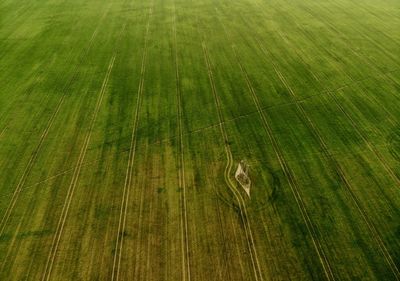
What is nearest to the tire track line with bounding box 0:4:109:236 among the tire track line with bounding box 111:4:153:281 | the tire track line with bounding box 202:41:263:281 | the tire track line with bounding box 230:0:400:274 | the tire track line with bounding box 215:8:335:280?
the tire track line with bounding box 111:4:153:281

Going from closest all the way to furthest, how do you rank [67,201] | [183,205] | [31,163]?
[183,205] < [67,201] < [31,163]

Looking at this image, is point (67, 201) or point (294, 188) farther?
point (294, 188)

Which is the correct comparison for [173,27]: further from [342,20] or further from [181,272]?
[181,272]

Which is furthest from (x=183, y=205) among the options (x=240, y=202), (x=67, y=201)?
(x=67, y=201)

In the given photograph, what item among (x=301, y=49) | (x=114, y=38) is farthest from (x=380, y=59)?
(x=114, y=38)

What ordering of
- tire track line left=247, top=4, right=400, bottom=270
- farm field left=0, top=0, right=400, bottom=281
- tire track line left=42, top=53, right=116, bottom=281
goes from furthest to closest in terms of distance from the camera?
farm field left=0, top=0, right=400, bottom=281 < tire track line left=247, top=4, right=400, bottom=270 < tire track line left=42, top=53, right=116, bottom=281

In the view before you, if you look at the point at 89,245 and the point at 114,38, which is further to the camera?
the point at 114,38

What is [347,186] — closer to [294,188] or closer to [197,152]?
[294,188]

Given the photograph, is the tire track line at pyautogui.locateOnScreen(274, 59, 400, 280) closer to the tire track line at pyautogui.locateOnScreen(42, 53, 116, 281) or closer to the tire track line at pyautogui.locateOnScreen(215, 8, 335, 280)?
the tire track line at pyautogui.locateOnScreen(215, 8, 335, 280)
